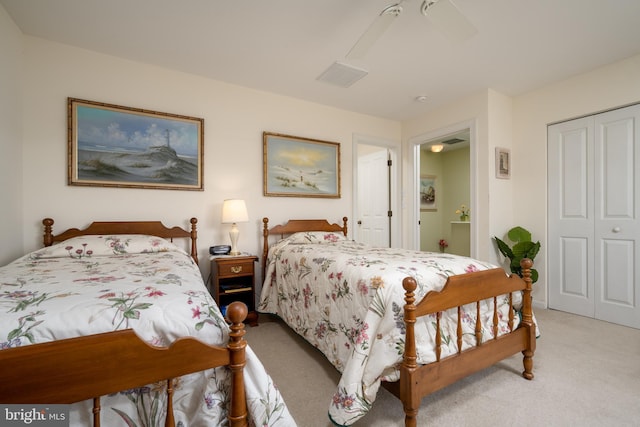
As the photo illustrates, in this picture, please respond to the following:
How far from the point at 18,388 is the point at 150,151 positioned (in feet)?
8.01

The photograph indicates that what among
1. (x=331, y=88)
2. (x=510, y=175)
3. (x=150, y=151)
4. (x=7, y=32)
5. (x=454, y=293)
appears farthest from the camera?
(x=510, y=175)

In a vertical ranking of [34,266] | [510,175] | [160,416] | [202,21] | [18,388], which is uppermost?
[202,21]

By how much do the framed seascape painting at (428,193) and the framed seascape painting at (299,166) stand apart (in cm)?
264

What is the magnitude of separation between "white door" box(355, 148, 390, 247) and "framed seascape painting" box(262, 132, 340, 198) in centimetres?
103

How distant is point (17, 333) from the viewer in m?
0.78

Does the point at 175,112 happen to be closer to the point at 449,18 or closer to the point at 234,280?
the point at 234,280

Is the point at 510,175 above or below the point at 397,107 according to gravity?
below

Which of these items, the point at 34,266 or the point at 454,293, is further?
the point at 34,266

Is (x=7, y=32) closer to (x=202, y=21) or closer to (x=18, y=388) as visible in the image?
(x=202, y=21)

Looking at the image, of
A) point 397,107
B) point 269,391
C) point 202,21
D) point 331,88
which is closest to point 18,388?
point 269,391

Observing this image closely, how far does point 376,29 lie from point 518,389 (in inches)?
94.0

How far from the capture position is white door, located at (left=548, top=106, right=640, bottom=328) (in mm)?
2684

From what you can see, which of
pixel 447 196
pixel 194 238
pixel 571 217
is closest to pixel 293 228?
pixel 194 238

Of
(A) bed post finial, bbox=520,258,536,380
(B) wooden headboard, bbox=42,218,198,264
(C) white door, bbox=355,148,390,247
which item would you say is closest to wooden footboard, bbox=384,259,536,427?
(A) bed post finial, bbox=520,258,536,380
